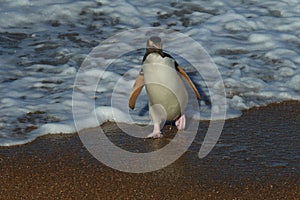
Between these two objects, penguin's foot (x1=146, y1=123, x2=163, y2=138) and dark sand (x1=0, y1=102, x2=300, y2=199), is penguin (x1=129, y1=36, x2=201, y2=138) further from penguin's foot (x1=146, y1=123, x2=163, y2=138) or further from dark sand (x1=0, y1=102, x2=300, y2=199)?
dark sand (x1=0, y1=102, x2=300, y2=199)

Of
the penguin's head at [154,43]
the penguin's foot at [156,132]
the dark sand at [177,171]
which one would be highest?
the penguin's head at [154,43]

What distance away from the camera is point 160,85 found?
479cm

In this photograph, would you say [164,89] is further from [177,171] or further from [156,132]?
[177,171]

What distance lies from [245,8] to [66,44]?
2265 mm

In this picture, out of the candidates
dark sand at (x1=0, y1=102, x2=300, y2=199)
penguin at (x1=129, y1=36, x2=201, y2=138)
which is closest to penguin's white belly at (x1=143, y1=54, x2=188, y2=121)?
penguin at (x1=129, y1=36, x2=201, y2=138)

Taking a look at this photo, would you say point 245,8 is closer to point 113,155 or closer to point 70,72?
point 70,72

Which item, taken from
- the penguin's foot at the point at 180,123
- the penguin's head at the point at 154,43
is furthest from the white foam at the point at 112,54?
the penguin's head at the point at 154,43

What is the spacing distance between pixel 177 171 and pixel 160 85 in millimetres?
754

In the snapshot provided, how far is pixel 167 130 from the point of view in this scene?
197 inches

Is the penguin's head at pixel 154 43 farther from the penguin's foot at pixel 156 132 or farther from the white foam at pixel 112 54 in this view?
the white foam at pixel 112 54

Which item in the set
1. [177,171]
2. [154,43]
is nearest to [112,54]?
[154,43]

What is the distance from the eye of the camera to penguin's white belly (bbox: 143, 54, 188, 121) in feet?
15.6

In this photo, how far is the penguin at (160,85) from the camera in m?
4.77

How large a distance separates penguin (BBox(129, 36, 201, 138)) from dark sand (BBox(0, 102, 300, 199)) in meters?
0.17
